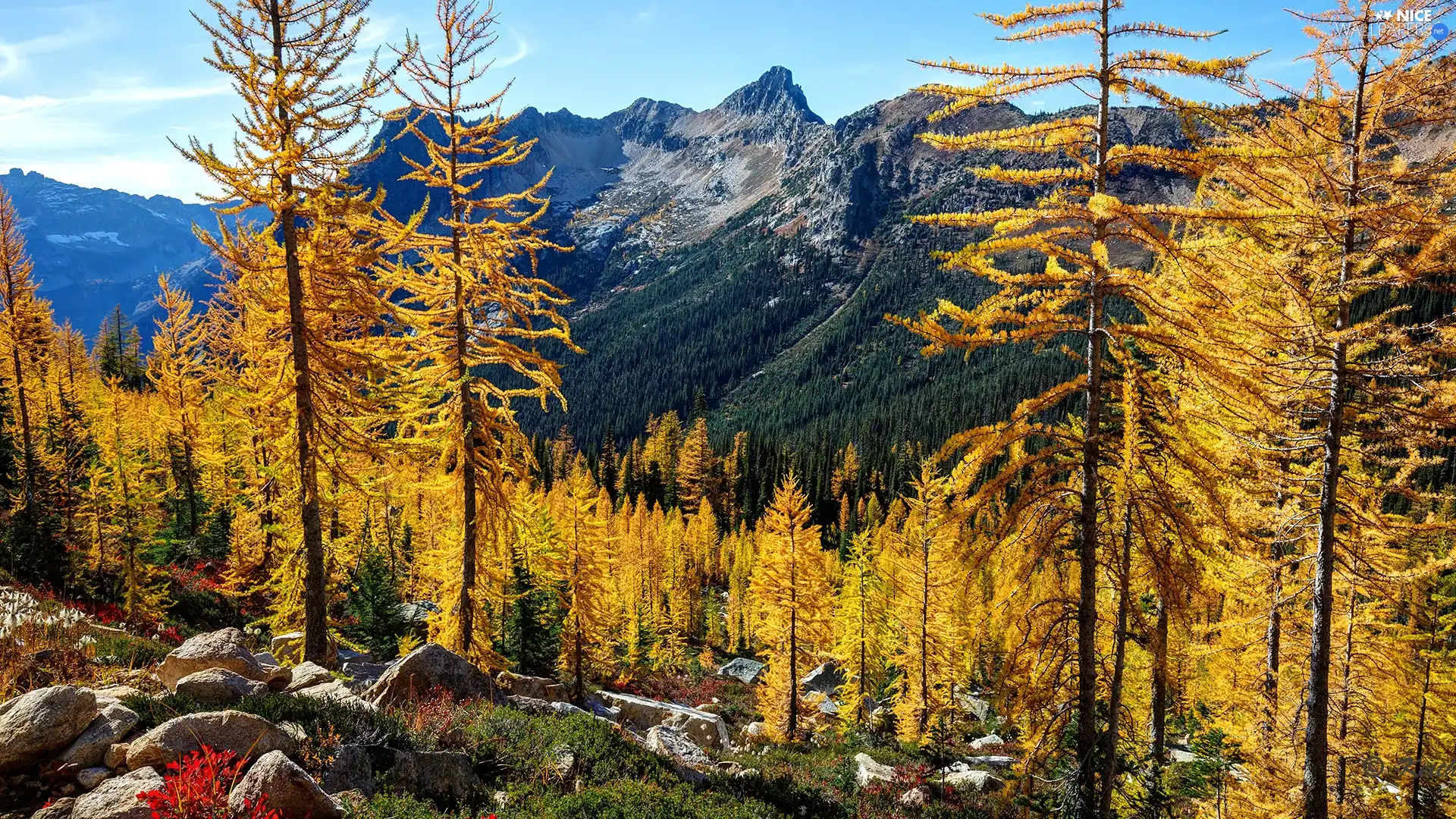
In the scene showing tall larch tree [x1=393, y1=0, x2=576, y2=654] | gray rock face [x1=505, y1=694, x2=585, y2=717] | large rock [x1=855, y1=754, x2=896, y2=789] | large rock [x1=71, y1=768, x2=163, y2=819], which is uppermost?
tall larch tree [x1=393, y1=0, x2=576, y2=654]

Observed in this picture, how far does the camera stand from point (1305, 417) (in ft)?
31.9

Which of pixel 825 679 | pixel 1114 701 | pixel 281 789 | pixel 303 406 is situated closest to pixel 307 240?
pixel 303 406

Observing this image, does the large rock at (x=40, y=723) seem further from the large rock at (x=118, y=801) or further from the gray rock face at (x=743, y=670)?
the gray rock face at (x=743, y=670)

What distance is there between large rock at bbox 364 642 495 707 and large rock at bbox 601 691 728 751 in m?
10.8

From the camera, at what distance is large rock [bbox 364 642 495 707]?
1009cm

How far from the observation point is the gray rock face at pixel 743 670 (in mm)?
45156

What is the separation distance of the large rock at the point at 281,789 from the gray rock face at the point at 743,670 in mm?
41128

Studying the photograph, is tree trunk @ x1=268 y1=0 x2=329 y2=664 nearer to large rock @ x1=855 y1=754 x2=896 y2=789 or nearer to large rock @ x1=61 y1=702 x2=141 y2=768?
large rock @ x1=61 y1=702 x2=141 y2=768

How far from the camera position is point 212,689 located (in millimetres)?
7801

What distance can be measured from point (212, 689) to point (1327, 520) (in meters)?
16.2

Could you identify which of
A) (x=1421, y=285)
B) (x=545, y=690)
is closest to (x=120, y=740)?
(x=545, y=690)

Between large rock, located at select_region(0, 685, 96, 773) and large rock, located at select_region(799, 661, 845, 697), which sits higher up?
large rock, located at select_region(0, 685, 96, 773)

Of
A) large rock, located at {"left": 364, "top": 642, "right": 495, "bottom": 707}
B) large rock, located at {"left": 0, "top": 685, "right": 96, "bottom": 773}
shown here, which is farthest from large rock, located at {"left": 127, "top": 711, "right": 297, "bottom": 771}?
large rock, located at {"left": 364, "top": 642, "right": 495, "bottom": 707}

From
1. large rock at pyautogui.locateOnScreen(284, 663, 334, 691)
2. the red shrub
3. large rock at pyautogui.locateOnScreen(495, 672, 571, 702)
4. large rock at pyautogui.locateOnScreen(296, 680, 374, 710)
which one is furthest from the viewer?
large rock at pyautogui.locateOnScreen(495, 672, 571, 702)
